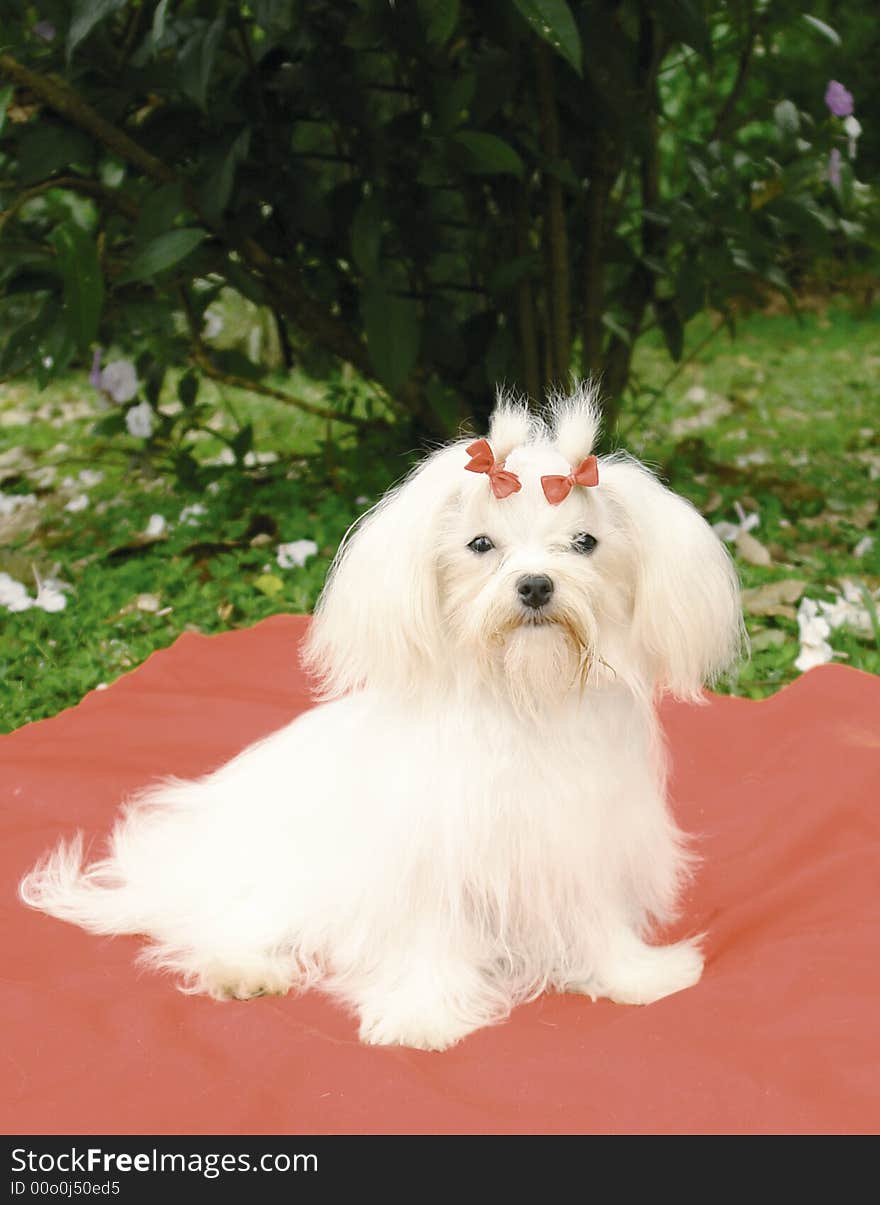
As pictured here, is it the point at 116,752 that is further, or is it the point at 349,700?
the point at 116,752

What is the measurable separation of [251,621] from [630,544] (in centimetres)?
194

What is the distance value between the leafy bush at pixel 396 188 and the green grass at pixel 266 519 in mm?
437

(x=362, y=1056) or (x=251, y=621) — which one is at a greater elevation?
(x=362, y=1056)

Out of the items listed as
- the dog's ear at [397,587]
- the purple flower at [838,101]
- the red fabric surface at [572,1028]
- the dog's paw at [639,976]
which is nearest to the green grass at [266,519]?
the red fabric surface at [572,1028]

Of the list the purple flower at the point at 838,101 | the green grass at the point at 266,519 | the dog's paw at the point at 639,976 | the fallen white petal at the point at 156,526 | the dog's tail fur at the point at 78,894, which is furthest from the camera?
the fallen white petal at the point at 156,526

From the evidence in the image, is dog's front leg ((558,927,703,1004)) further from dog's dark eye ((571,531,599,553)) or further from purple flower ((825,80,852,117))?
purple flower ((825,80,852,117))

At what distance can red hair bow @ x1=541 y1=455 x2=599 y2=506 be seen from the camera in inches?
67.0

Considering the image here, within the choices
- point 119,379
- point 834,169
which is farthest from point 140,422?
point 834,169

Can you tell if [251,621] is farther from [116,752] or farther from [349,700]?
[349,700]

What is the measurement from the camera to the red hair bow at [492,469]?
171 centimetres

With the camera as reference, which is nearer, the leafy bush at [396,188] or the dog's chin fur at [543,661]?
the dog's chin fur at [543,661]

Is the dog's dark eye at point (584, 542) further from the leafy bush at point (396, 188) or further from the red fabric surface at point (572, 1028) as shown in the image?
the leafy bush at point (396, 188)
